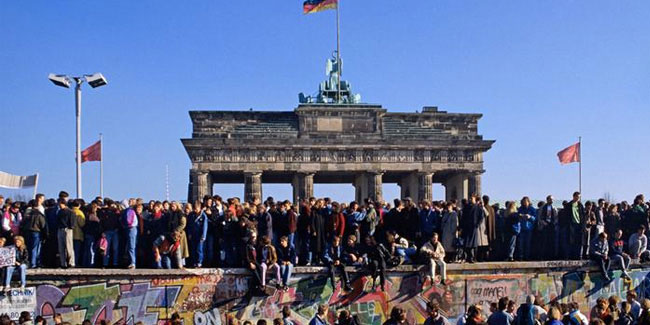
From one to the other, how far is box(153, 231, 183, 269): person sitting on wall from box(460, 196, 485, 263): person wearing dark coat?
7315 millimetres

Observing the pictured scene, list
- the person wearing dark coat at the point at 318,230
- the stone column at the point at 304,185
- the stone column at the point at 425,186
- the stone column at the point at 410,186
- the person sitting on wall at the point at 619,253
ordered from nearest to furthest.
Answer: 1. the person wearing dark coat at the point at 318,230
2. the person sitting on wall at the point at 619,253
3. the stone column at the point at 304,185
4. the stone column at the point at 425,186
5. the stone column at the point at 410,186

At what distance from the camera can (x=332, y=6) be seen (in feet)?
157

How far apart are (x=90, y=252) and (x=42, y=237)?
116cm

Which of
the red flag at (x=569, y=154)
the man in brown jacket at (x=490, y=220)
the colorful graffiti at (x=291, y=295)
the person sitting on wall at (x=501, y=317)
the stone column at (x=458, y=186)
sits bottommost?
the colorful graffiti at (x=291, y=295)

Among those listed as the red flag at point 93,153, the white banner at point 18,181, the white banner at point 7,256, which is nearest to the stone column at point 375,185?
the red flag at point 93,153

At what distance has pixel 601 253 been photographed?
18172 millimetres

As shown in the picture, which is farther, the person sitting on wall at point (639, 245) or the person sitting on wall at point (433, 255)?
the person sitting on wall at point (639, 245)

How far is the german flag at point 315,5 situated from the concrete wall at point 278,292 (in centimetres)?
3296

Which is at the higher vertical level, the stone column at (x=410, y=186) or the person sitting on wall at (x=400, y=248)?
the stone column at (x=410, y=186)

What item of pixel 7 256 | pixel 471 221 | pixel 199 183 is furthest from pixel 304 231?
pixel 199 183

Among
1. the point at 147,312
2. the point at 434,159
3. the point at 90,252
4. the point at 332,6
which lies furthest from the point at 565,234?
the point at 332,6

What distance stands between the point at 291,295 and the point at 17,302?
6.50 meters

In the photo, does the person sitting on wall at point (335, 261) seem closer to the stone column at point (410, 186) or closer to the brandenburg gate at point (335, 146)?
the brandenburg gate at point (335, 146)

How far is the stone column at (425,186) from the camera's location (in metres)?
45.0
